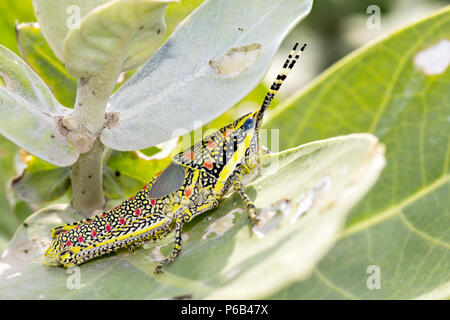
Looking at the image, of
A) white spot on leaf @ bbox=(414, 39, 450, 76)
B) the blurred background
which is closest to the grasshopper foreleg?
white spot on leaf @ bbox=(414, 39, 450, 76)

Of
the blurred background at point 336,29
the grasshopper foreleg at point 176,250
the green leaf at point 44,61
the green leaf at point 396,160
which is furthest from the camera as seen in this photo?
the blurred background at point 336,29

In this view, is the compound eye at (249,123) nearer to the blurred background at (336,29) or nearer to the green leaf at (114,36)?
the green leaf at (114,36)

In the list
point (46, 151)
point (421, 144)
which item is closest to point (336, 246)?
point (421, 144)

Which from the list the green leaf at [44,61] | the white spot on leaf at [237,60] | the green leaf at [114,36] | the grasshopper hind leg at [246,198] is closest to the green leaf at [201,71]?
the white spot on leaf at [237,60]

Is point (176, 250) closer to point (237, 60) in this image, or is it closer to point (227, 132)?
point (227, 132)

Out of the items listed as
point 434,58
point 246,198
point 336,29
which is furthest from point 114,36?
point 336,29

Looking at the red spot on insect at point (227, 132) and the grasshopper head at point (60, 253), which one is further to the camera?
the red spot on insect at point (227, 132)
